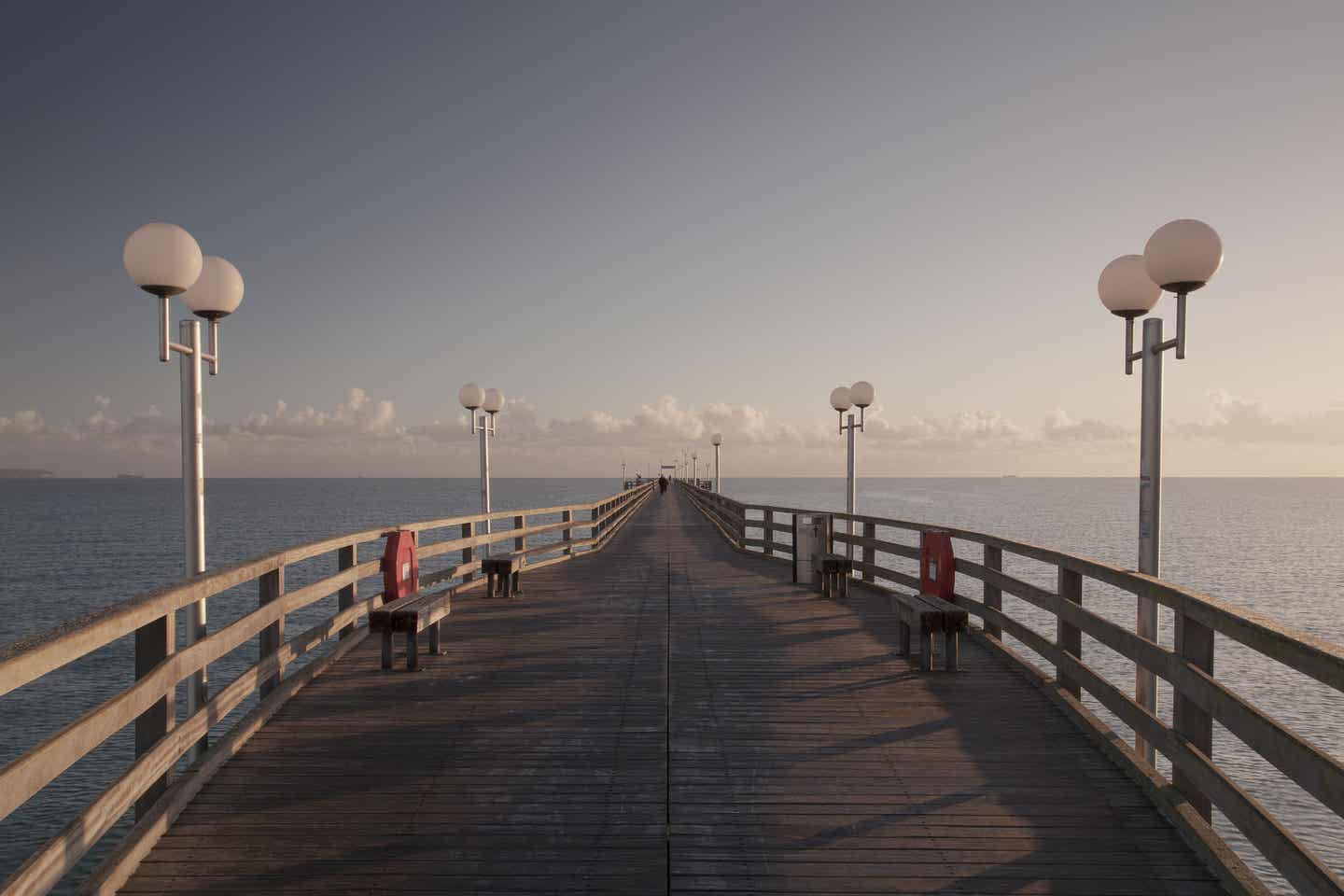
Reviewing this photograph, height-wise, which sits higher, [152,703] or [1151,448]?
[1151,448]

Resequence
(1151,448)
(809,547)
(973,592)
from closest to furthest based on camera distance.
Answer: (1151,448)
(809,547)
(973,592)

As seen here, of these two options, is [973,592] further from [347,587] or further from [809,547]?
[347,587]

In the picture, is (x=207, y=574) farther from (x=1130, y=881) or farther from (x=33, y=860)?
(x=1130, y=881)

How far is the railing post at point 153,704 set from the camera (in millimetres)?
3754

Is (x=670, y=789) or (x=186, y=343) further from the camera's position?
(x=186, y=343)

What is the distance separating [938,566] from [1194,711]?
3778mm

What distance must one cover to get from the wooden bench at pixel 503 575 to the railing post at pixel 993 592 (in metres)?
5.75

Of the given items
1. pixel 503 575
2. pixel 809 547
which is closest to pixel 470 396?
pixel 503 575

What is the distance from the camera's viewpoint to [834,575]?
11016mm

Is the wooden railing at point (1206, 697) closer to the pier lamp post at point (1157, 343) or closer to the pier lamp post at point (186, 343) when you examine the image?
the pier lamp post at point (1157, 343)

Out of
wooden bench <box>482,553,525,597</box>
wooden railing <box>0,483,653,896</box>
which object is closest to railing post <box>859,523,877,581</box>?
wooden bench <box>482,553,525,597</box>

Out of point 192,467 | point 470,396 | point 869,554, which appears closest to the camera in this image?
point 192,467

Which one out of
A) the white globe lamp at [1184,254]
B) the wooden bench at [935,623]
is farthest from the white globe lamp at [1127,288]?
the wooden bench at [935,623]

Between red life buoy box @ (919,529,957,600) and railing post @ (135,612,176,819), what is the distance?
6.01 m
